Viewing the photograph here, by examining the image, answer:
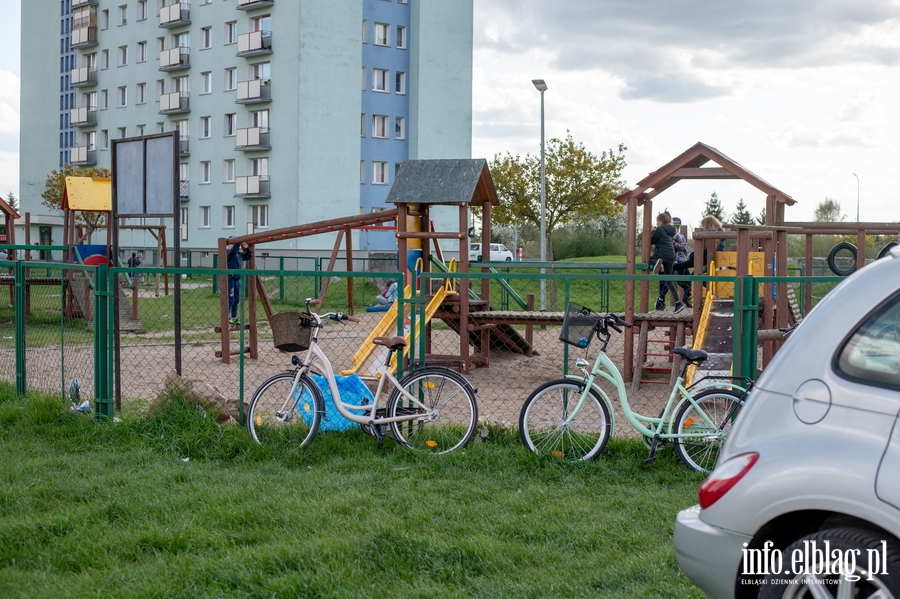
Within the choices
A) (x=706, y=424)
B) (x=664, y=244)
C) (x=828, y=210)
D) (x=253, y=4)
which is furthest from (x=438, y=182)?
(x=828, y=210)

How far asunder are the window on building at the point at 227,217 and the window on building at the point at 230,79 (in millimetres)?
6584

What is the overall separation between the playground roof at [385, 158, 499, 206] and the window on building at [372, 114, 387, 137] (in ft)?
128

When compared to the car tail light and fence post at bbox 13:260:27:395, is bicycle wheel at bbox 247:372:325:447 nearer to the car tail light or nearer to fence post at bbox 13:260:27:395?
fence post at bbox 13:260:27:395

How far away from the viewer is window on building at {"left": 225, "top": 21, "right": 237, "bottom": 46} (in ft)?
174

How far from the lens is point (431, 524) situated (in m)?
5.37

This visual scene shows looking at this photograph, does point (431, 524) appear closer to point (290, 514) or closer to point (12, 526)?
point (290, 514)

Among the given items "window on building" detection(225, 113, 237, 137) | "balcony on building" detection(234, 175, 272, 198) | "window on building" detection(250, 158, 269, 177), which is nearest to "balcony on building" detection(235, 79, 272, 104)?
"window on building" detection(225, 113, 237, 137)

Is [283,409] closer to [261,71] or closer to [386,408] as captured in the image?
[386,408]

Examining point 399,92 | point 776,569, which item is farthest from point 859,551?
point 399,92

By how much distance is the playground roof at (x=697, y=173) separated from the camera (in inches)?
498

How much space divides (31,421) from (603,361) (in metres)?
4.65

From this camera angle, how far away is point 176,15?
180 feet

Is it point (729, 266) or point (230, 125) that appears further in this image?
point (230, 125)

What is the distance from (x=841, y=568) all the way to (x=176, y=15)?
57165 millimetres
